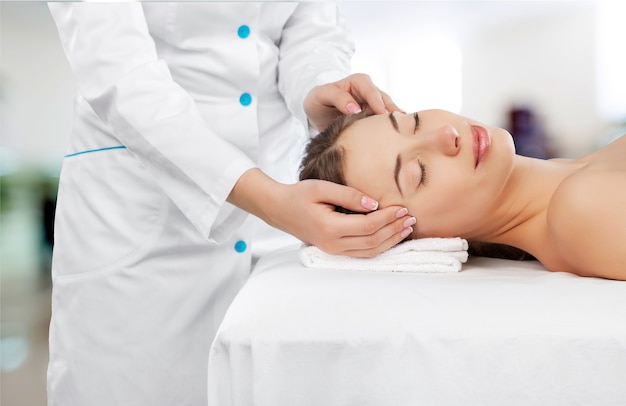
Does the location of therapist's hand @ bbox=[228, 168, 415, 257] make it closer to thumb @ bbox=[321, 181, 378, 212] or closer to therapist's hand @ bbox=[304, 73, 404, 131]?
thumb @ bbox=[321, 181, 378, 212]

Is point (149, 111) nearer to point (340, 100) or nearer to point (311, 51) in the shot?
point (340, 100)

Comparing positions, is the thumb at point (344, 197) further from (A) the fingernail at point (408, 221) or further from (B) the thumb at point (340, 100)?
(B) the thumb at point (340, 100)

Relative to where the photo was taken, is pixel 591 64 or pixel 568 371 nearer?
pixel 568 371

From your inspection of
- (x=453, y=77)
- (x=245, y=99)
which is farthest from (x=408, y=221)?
(x=453, y=77)

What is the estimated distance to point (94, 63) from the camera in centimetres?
140

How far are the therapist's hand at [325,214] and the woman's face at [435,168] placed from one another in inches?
3.7

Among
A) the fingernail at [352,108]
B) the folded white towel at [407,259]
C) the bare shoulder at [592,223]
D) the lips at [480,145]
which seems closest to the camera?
the bare shoulder at [592,223]

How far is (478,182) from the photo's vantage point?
1.38m

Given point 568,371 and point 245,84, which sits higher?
A: point 245,84

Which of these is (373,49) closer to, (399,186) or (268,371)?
(399,186)

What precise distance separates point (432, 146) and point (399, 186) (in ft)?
0.35

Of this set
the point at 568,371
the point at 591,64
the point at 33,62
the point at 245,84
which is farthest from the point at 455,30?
the point at 568,371

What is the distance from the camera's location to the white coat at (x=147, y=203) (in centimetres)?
136

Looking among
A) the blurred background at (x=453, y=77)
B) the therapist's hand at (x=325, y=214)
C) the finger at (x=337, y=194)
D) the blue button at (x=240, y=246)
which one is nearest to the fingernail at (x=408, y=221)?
the therapist's hand at (x=325, y=214)
